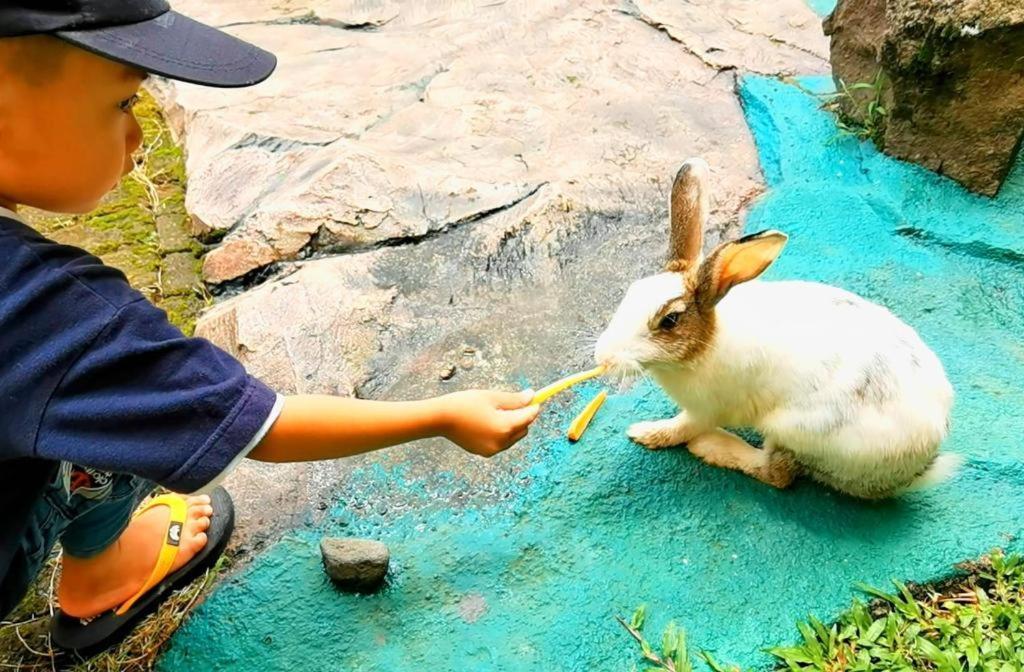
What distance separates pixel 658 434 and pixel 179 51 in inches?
63.7

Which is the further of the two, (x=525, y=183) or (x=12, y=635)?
(x=525, y=183)

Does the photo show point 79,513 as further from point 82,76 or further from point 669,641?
point 669,641

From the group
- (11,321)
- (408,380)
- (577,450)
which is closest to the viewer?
(11,321)

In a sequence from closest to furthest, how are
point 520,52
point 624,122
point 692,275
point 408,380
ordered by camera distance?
point 692,275 → point 408,380 → point 624,122 → point 520,52

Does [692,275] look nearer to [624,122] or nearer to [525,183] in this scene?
[525,183]

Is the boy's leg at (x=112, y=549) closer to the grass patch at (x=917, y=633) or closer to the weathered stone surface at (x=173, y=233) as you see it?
the grass patch at (x=917, y=633)

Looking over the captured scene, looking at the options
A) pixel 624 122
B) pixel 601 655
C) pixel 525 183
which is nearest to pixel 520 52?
pixel 624 122

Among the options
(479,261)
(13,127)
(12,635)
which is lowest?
(12,635)

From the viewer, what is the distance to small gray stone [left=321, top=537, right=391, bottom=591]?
7.51 feet

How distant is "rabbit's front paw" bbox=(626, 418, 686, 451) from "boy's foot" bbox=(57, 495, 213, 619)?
118 cm

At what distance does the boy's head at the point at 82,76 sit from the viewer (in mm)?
1497

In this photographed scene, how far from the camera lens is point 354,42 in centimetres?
458

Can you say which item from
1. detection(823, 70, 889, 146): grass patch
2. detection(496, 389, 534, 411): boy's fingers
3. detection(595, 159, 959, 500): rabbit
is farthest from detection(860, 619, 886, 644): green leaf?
detection(823, 70, 889, 146): grass patch

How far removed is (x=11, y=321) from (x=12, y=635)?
3.99 feet
